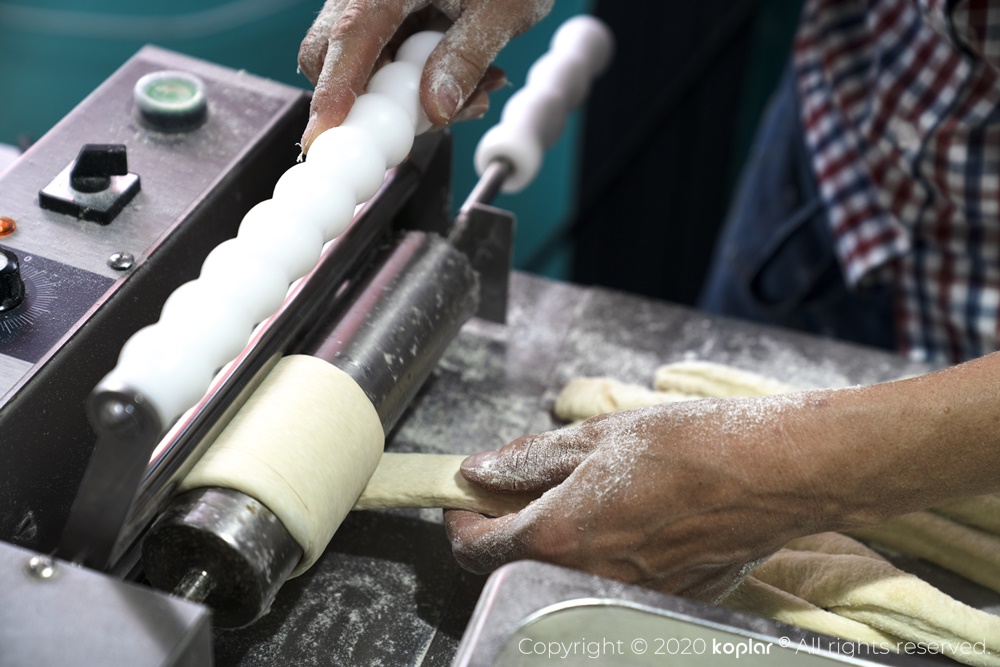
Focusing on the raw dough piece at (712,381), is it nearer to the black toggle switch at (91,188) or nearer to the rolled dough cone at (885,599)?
the rolled dough cone at (885,599)

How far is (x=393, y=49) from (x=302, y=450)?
522 millimetres

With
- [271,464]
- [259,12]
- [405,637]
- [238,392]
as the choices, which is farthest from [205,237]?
[259,12]

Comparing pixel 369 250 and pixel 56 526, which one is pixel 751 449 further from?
pixel 56 526

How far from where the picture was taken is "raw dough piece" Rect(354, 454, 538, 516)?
105 centimetres

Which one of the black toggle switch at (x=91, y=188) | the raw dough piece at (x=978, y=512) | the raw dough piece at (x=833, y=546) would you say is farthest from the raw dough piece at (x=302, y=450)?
the raw dough piece at (x=978, y=512)

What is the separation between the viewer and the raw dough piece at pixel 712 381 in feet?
4.33

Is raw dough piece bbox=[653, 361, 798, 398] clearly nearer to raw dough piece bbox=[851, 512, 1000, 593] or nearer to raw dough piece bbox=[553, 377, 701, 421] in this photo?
raw dough piece bbox=[553, 377, 701, 421]

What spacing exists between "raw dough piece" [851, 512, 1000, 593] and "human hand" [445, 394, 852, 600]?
0.23 meters

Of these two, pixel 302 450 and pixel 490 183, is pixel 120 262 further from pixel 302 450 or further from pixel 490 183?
pixel 490 183

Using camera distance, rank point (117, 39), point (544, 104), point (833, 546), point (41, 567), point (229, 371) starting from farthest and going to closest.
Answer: point (117, 39) → point (544, 104) → point (833, 546) → point (229, 371) → point (41, 567)

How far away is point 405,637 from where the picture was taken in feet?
3.35

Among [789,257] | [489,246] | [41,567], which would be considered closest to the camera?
[41,567]

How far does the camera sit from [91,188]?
1.06 m

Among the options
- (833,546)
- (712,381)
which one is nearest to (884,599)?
A: (833,546)
